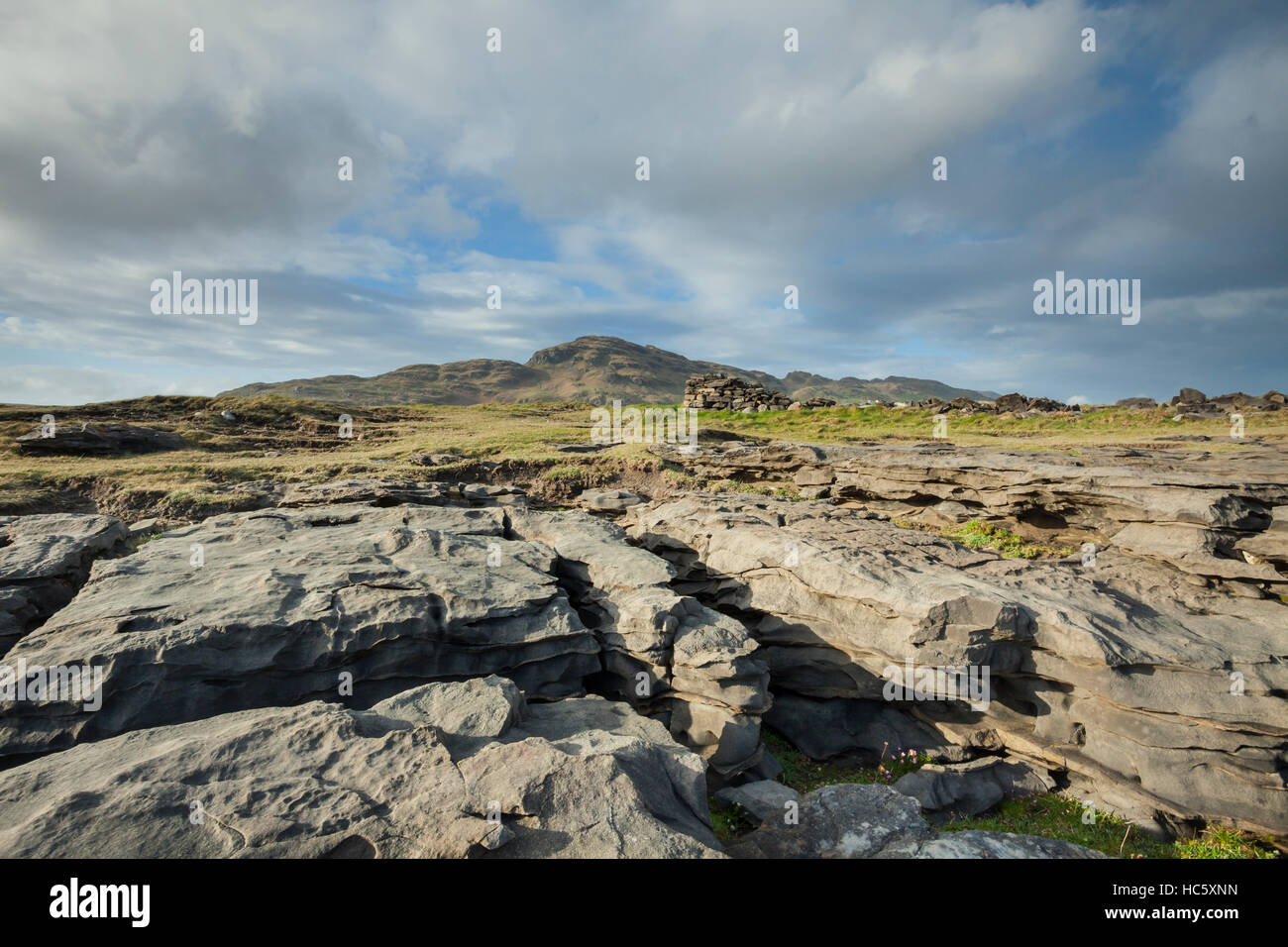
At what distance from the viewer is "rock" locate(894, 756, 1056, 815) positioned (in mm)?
10258

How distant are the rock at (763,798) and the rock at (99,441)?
132 ft

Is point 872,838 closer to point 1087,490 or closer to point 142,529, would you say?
point 1087,490

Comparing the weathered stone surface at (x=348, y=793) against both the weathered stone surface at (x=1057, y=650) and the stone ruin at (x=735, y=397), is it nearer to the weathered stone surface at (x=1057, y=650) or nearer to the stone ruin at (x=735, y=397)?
the weathered stone surface at (x=1057, y=650)

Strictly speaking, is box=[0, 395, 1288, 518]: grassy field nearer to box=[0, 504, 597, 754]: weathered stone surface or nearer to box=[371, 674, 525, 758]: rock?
box=[0, 504, 597, 754]: weathered stone surface

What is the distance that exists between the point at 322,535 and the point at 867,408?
186 ft

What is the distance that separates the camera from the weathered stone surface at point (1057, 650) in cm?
978

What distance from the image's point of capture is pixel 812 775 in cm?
1138

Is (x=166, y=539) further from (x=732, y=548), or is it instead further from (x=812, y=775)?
(x=812, y=775)

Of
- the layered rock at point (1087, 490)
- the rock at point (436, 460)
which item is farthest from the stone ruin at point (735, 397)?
the rock at point (436, 460)

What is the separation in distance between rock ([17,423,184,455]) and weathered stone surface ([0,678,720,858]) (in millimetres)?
35236

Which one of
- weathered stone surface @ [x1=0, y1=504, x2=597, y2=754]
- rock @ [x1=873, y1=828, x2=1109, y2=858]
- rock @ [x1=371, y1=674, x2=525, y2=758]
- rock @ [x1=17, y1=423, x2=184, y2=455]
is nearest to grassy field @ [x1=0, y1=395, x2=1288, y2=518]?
rock @ [x1=17, y1=423, x2=184, y2=455]

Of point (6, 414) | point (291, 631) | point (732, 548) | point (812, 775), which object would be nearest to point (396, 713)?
point (291, 631)

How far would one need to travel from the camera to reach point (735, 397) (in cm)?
6900

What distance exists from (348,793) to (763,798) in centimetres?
649
